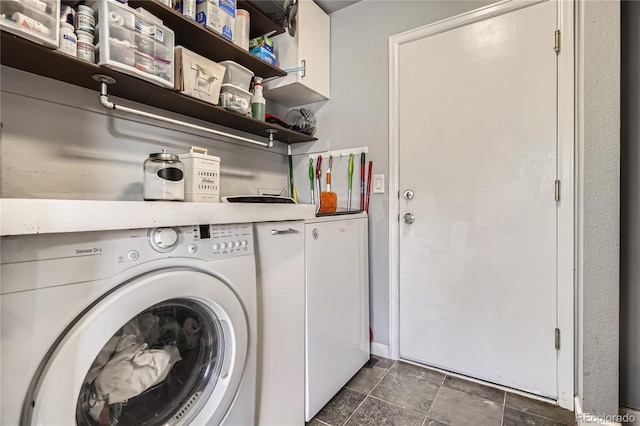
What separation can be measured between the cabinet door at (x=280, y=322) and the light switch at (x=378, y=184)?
835 millimetres

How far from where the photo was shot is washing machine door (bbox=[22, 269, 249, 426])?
1.85 ft

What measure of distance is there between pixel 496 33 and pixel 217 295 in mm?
1895

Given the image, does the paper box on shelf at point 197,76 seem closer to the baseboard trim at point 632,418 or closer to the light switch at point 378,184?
the light switch at point 378,184

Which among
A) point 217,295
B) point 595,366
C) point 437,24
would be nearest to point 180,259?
point 217,295

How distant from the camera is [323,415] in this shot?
133 centimetres

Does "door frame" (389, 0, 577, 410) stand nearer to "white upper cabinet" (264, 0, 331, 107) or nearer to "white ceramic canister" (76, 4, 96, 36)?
"white upper cabinet" (264, 0, 331, 107)

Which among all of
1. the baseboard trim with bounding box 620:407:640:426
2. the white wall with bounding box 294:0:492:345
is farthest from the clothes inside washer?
the baseboard trim with bounding box 620:407:640:426

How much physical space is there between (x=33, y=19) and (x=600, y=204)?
2062 millimetres

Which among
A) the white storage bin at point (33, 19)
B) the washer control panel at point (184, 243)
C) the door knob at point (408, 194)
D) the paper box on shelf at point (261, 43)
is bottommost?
the washer control panel at point (184, 243)

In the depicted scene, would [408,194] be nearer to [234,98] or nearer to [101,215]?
[234,98]

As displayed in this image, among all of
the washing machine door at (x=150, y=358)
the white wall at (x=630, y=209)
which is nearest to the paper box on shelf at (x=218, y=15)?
the washing machine door at (x=150, y=358)

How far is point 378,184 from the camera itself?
1882 millimetres

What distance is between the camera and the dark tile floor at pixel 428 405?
4.24 ft

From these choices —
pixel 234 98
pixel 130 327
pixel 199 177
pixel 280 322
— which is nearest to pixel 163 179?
pixel 199 177
